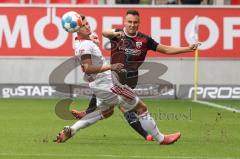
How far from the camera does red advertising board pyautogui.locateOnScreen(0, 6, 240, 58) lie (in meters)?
24.7

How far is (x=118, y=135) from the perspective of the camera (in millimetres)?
15273

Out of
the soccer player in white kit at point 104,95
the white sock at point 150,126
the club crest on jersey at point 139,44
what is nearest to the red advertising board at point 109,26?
the soccer player in white kit at point 104,95

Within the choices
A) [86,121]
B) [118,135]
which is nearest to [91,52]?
[86,121]

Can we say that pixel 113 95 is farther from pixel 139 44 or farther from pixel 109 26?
pixel 109 26

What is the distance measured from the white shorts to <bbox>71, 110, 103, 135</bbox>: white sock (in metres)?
0.17

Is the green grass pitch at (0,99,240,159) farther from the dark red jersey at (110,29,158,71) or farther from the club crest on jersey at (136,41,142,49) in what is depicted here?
the club crest on jersey at (136,41,142,49)

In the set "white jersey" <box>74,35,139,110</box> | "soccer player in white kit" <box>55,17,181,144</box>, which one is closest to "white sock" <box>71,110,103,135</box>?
"soccer player in white kit" <box>55,17,181,144</box>

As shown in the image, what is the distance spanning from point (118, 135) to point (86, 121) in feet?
5.35

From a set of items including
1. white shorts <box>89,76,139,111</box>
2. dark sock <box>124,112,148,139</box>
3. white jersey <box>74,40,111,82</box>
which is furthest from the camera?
dark sock <box>124,112,148,139</box>

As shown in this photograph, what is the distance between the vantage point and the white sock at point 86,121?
13664mm

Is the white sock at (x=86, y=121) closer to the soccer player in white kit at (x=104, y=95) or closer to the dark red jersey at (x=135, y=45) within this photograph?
the soccer player in white kit at (x=104, y=95)

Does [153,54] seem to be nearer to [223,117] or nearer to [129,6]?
[129,6]

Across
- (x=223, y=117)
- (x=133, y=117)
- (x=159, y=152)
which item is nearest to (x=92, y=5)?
(x=223, y=117)

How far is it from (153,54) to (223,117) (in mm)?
6061
